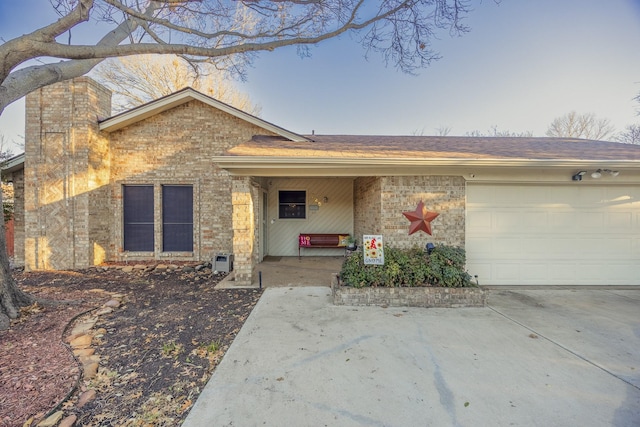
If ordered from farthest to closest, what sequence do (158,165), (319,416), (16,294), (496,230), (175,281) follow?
(158,165)
(175,281)
(496,230)
(16,294)
(319,416)

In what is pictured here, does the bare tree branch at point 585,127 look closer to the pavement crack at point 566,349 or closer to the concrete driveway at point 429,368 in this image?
the concrete driveway at point 429,368

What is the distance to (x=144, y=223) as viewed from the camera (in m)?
8.19

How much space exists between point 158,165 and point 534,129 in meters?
25.2

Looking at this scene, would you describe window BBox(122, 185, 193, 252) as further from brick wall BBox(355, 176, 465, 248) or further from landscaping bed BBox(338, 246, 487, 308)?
brick wall BBox(355, 176, 465, 248)

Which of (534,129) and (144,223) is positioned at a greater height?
(534,129)

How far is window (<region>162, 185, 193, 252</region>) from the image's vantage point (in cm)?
814

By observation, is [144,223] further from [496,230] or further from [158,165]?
[496,230]

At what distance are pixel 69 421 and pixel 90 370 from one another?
0.82 m

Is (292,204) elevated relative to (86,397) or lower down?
elevated

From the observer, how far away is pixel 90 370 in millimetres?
2818

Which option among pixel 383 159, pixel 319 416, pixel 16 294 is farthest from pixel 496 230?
pixel 16 294

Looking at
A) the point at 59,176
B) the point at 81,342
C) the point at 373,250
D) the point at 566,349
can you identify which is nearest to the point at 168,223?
the point at 59,176

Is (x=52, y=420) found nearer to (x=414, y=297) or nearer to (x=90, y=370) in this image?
(x=90, y=370)

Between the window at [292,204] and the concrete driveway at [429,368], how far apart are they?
5.27 meters
